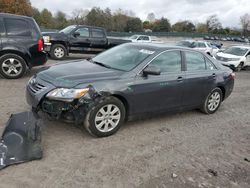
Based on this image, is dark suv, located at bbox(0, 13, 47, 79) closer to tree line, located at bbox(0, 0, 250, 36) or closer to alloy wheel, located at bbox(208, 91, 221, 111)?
alloy wheel, located at bbox(208, 91, 221, 111)

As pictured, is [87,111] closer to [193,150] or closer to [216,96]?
[193,150]

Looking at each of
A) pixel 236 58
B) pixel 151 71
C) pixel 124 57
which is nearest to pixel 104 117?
pixel 151 71

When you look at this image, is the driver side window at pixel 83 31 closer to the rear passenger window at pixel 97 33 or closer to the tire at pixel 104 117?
the rear passenger window at pixel 97 33

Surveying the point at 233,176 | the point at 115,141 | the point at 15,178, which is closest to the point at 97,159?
the point at 115,141

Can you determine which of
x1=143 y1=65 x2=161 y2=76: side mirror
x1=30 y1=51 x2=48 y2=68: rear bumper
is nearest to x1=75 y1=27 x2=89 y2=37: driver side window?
x1=30 y1=51 x2=48 y2=68: rear bumper

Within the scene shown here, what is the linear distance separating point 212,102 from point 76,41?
9.78 metres

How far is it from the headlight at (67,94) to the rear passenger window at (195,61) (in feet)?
8.18

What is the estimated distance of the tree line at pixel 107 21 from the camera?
61.0 m

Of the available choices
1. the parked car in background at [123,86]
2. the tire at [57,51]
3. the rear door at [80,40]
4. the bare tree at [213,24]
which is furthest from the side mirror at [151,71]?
the bare tree at [213,24]

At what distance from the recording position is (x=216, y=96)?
6520 mm

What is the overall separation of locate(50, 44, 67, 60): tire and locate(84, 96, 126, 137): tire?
9968mm

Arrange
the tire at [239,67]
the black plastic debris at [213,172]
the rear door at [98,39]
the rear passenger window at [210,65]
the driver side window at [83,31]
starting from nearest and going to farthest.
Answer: the black plastic debris at [213,172] < the rear passenger window at [210,65] < the driver side window at [83,31] < the rear door at [98,39] < the tire at [239,67]

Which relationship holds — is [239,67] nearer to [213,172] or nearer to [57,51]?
[57,51]

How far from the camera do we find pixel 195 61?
600cm
